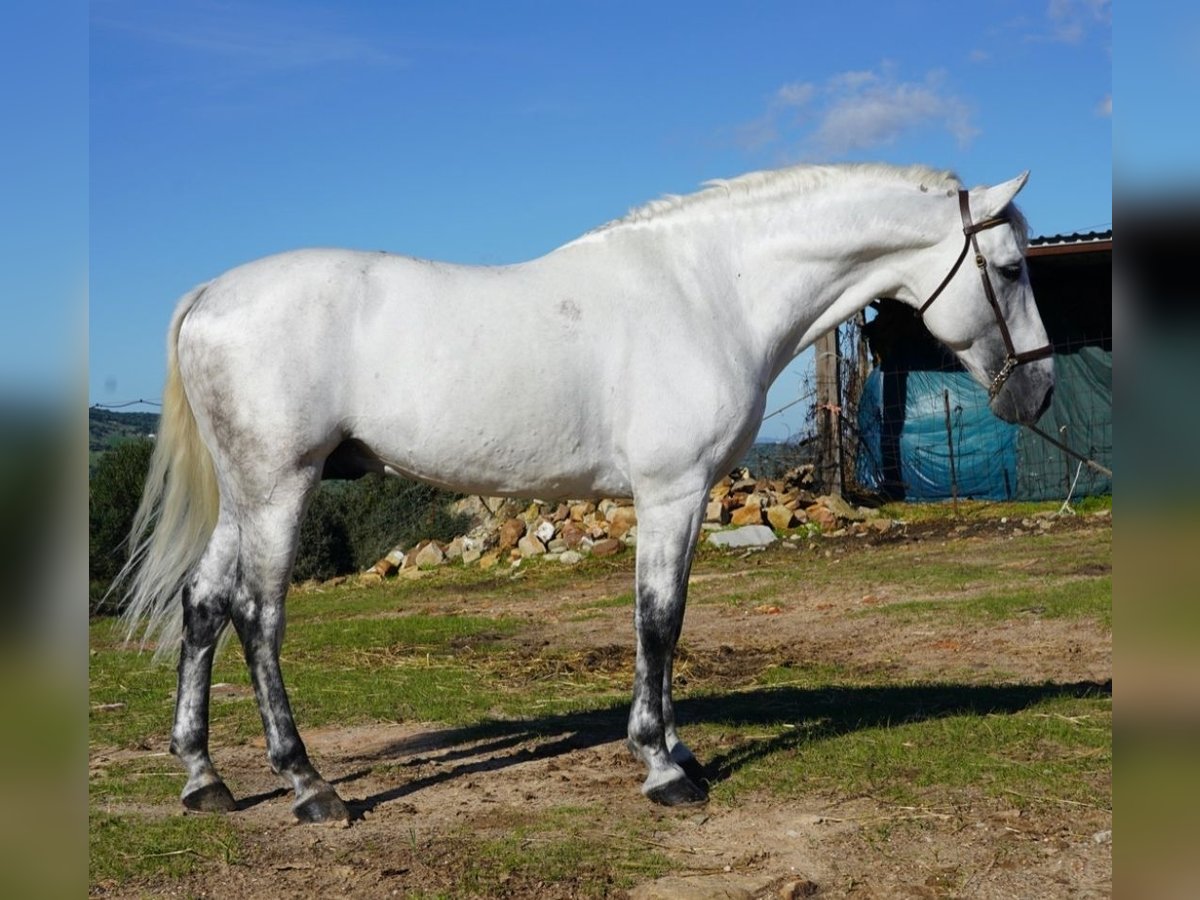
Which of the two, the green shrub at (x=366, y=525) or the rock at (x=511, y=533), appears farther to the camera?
the green shrub at (x=366, y=525)

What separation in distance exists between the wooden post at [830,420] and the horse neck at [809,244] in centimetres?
1125

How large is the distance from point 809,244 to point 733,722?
2.44 metres

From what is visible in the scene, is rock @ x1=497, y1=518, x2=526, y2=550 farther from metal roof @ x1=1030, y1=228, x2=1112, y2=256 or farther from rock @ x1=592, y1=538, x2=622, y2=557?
metal roof @ x1=1030, y1=228, x2=1112, y2=256

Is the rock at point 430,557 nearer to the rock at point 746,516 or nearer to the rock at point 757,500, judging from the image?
the rock at point 746,516

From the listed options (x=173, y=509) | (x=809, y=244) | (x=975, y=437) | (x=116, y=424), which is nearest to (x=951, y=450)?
(x=975, y=437)

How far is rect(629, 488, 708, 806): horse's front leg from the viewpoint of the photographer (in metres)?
4.37

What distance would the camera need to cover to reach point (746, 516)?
1451cm

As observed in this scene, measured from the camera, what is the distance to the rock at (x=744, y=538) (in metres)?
13.6

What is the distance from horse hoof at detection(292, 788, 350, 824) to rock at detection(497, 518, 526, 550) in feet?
35.8

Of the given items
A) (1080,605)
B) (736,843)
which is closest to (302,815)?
(736,843)

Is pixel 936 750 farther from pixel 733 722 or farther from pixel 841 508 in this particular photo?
pixel 841 508

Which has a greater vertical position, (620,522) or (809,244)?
(809,244)

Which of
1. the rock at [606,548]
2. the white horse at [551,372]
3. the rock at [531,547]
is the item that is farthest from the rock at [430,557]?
the white horse at [551,372]
